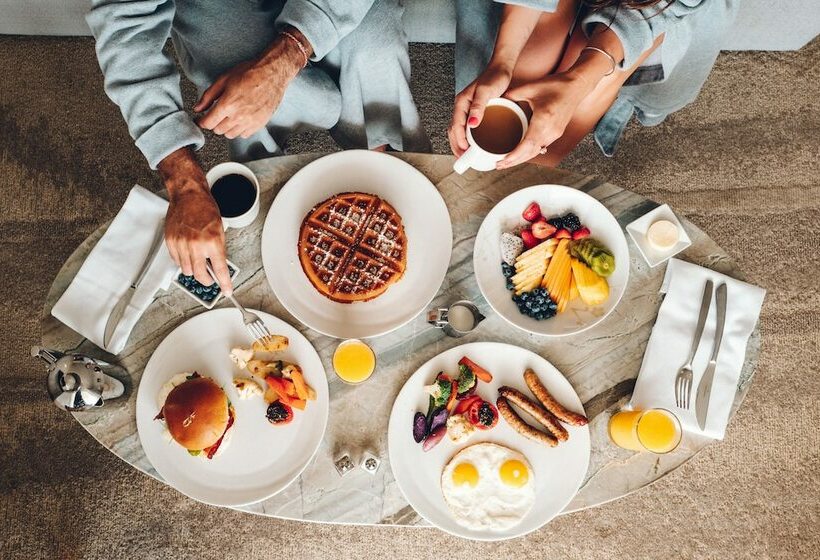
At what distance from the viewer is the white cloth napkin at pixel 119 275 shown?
5.84 ft

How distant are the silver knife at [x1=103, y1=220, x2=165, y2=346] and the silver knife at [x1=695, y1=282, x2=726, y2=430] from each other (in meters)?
1.72

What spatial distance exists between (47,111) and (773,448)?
3.76 metres

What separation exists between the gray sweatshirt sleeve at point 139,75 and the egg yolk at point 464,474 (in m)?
1.23

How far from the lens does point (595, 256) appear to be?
1794 millimetres

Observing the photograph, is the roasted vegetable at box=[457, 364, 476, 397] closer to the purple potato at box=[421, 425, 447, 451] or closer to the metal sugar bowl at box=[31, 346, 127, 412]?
the purple potato at box=[421, 425, 447, 451]

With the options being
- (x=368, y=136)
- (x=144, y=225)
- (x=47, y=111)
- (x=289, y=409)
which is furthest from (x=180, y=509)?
(x=47, y=111)

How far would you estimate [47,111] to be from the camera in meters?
2.88

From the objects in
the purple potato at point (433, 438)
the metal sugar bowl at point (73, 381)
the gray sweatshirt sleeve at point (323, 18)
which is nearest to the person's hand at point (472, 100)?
the gray sweatshirt sleeve at point (323, 18)

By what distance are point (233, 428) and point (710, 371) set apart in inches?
57.6

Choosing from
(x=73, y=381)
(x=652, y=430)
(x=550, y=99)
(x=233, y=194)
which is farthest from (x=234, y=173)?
(x=652, y=430)

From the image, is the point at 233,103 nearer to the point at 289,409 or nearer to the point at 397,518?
the point at 289,409

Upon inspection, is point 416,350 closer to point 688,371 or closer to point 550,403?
point 550,403

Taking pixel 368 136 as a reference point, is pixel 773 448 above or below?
below

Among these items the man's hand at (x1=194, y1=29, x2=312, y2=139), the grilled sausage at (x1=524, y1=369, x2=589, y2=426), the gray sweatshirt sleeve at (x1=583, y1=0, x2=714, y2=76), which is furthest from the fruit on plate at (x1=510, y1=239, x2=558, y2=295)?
the man's hand at (x1=194, y1=29, x2=312, y2=139)
